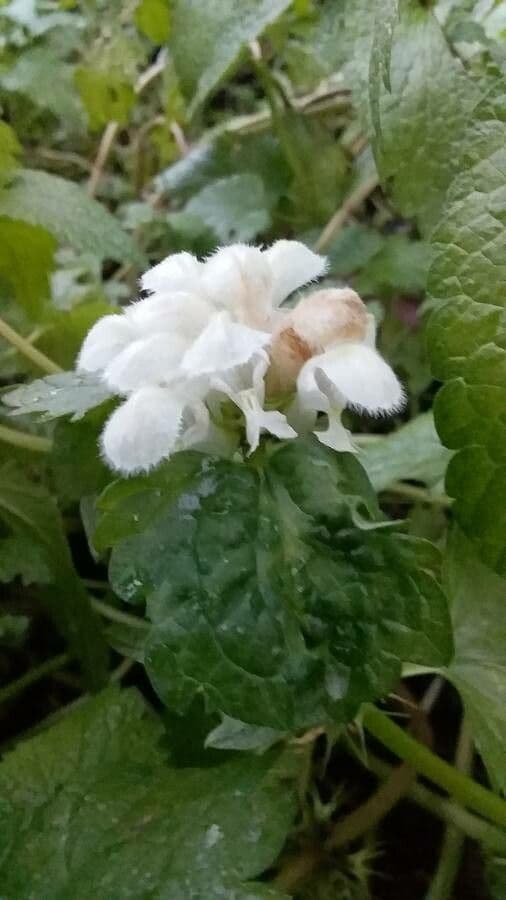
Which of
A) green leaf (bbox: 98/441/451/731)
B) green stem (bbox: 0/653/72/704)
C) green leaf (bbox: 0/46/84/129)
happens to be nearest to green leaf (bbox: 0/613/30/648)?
green stem (bbox: 0/653/72/704)

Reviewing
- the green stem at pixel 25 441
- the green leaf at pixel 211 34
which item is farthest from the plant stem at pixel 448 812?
the green leaf at pixel 211 34

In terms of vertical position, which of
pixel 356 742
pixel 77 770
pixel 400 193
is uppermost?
pixel 400 193

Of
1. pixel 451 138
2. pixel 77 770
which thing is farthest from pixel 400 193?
pixel 77 770

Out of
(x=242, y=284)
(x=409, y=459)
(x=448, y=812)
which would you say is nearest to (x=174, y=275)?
(x=242, y=284)

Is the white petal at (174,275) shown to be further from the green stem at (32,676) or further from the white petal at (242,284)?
the green stem at (32,676)

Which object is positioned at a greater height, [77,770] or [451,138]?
[451,138]

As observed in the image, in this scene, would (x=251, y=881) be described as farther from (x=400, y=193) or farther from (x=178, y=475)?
(x=400, y=193)
